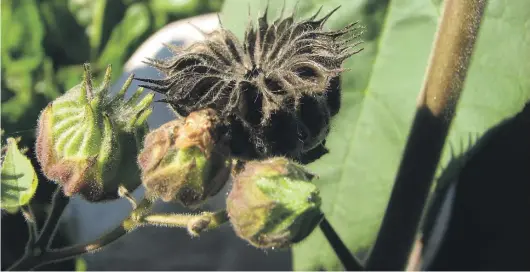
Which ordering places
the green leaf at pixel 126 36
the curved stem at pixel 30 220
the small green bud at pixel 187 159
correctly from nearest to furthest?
1. the small green bud at pixel 187 159
2. the curved stem at pixel 30 220
3. the green leaf at pixel 126 36

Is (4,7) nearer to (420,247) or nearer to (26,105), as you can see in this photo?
(26,105)

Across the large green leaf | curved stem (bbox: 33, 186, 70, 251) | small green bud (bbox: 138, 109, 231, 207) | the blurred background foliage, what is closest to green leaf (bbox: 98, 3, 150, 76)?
the blurred background foliage

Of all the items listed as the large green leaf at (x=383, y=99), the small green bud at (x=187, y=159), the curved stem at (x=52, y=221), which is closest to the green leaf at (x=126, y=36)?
the large green leaf at (x=383, y=99)

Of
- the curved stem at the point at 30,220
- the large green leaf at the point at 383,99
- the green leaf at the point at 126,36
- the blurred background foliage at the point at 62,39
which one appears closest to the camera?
the curved stem at the point at 30,220

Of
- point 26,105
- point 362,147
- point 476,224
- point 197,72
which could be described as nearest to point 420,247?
point 362,147

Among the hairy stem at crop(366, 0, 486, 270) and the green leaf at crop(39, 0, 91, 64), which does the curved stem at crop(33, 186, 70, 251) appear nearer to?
the hairy stem at crop(366, 0, 486, 270)

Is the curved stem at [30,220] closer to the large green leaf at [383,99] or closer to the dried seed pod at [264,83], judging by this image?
the dried seed pod at [264,83]
